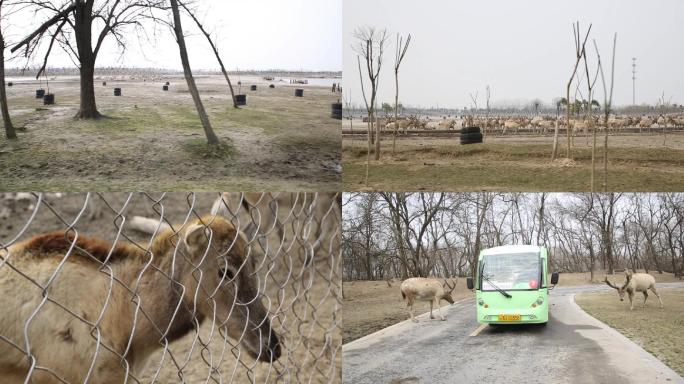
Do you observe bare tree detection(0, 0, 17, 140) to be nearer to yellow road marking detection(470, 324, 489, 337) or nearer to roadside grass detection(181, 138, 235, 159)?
roadside grass detection(181, 138, 235, 159)

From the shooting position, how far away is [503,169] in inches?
568

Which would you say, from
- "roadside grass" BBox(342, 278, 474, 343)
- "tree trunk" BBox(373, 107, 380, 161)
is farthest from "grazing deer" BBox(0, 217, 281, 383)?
"tree trunk" BBox(373, 107, 380, 161)

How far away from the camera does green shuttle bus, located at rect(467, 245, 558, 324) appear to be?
7.79m

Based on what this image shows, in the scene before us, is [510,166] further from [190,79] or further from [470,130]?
[190,79]

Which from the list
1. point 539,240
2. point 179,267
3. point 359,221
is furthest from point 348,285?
point 179,267

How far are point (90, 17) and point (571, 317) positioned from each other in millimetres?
10691

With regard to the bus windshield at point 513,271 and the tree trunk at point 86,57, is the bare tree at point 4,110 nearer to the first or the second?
the tree trunk at point 86,57

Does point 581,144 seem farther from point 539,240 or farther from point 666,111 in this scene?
point 539,240

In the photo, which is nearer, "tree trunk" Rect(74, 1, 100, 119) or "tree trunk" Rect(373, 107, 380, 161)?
"tree trunk" Rect(74, 1, 100, 119)

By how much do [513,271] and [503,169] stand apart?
689cm

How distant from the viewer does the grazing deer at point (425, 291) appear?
27.9 feet

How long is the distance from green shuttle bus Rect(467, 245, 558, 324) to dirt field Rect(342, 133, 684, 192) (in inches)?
168

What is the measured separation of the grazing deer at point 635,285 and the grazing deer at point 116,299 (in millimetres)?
6410

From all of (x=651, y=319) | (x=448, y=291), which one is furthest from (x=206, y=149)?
(x=651, y=319)
